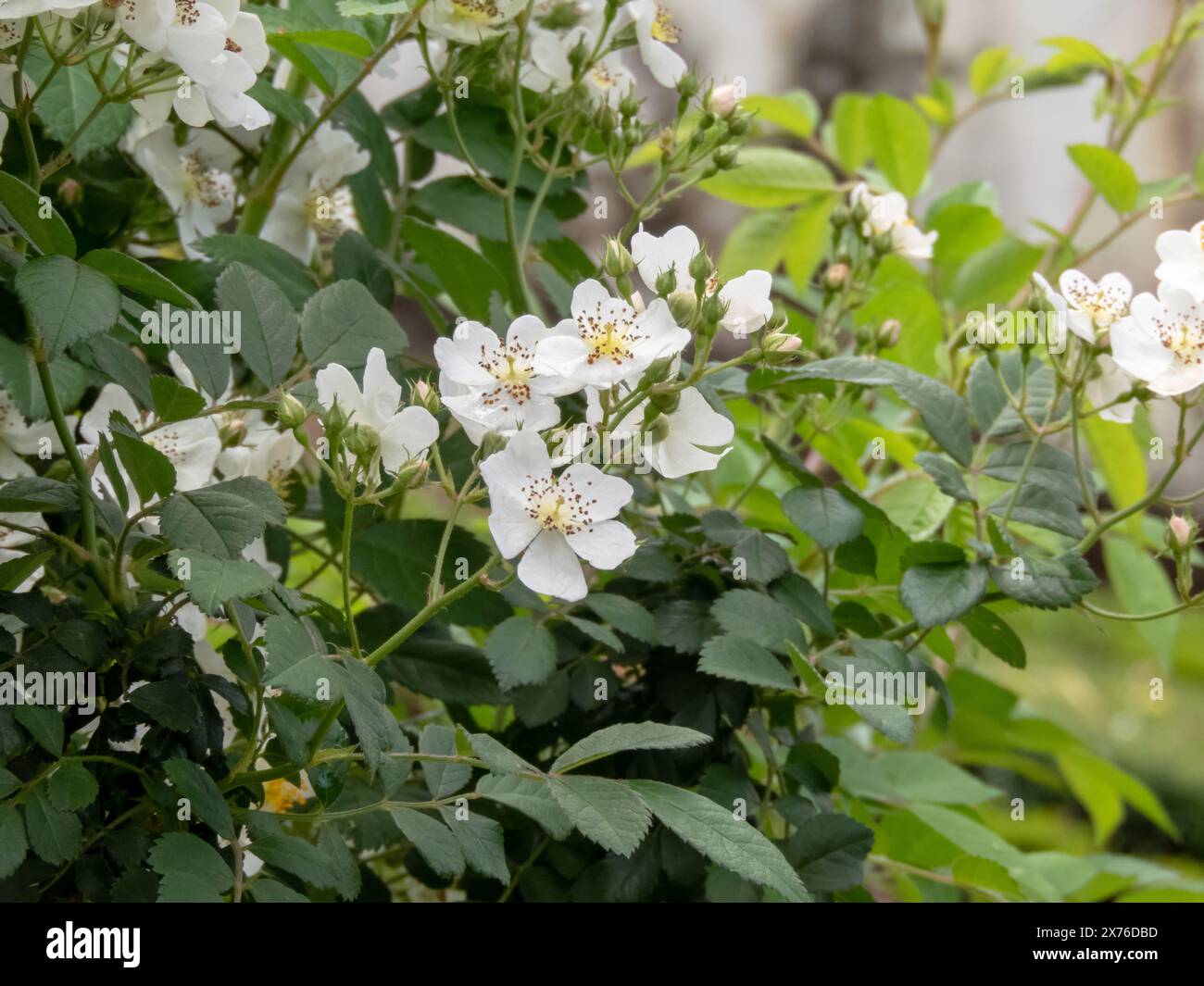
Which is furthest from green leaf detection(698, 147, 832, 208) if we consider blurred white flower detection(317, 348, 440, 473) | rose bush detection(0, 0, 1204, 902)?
blurred white flower detection(317, 348, 440, 473)

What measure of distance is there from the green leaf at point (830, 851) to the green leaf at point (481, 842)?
0.51ft

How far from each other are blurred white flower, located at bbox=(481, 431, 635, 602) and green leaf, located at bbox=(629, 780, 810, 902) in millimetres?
85

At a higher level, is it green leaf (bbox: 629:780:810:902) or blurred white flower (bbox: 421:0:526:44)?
blurred white flower (bbox: 421:0:526:44)

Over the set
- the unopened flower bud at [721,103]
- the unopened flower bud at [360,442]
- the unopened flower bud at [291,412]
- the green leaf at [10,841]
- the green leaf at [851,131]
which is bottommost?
the green leaf at [10,841]

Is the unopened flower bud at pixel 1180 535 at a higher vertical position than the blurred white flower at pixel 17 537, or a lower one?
lower

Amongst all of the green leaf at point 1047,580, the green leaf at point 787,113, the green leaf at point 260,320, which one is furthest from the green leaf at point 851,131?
the green leaf at point 260,320

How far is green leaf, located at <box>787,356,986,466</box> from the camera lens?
0.62 metres

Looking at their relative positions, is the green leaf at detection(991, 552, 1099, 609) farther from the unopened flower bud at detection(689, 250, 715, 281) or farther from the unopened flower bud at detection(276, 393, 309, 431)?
the unopened flower bud at detection(276, 393, 309, 431)

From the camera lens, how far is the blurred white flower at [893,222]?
78 centimetres

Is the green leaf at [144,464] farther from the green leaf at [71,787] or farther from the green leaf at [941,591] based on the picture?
the green leaf at [941,591]

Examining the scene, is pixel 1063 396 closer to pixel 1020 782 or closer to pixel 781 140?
pixel 781 140

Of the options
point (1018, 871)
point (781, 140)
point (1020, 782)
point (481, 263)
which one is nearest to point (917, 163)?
point (481, 263)

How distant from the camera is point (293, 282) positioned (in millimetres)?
669

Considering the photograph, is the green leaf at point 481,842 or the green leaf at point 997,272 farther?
the green leaf at point 997,272
